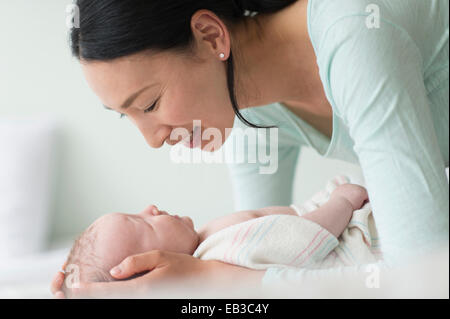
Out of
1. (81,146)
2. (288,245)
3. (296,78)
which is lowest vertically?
(288,245)

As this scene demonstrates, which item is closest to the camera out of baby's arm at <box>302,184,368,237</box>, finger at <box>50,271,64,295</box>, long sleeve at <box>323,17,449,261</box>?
long sleeve at <box>323,17,449,261</box>

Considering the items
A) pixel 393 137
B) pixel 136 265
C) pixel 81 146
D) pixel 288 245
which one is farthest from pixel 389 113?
pixel 81 146

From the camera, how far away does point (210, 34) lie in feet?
2.39

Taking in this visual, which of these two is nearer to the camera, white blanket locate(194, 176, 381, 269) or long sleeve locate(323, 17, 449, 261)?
long sleeve locate(323, 17, 449, 261)

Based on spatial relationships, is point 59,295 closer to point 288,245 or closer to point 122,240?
point 122,240

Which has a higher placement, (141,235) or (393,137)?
(393,137)

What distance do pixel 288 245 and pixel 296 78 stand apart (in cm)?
33

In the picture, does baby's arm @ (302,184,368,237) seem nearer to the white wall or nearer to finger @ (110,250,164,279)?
finger @ (110,250,164,279)

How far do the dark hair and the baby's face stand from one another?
26 centimetres

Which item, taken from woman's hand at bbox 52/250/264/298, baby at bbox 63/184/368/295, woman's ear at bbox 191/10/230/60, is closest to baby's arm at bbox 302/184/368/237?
baby at bbox 63/184/368/295

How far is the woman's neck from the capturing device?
79cm

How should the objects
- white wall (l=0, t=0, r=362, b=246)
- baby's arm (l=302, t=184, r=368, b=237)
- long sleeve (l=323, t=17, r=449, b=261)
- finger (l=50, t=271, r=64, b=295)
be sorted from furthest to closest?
1. white wall (l=0, t=0, r=362, b=246)
2. baby's arm (l=302, t=184, r=368, b=237)
3. finger (l=50, t=271, r=64, b=295)
4. long sleeve (l=323, t=17, r=449, b=261)

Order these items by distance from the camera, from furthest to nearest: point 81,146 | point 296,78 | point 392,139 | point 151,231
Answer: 1. point 81,146
2. point 296,78
3. point 151,231
4. point 392,139

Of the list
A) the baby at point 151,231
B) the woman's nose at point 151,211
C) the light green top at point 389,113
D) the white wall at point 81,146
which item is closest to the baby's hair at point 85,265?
the baby at point 151,231
